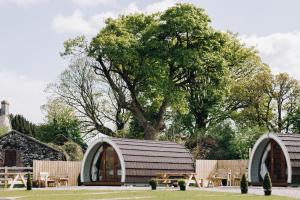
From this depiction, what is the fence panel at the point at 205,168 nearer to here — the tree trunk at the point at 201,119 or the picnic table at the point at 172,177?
the picnic table at the point at 172,177

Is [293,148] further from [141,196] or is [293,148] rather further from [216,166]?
[141,196]

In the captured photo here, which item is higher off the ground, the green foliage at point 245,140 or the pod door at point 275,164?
the green foliage at point 245,140

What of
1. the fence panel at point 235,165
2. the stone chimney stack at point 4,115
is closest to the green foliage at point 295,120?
the fence panel at point 235,165

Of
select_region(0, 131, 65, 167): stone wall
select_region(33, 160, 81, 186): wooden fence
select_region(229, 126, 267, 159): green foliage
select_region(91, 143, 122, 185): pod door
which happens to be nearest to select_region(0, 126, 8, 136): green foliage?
select_region(0, 131, 65, 167): stone wall

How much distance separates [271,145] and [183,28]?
18.0 metres

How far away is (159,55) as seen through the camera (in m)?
49.3

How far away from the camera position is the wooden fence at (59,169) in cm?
3625

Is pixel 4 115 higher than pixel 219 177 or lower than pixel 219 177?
higher

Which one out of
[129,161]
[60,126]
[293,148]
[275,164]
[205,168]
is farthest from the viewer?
[60,126]

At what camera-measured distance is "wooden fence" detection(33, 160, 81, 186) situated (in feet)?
119

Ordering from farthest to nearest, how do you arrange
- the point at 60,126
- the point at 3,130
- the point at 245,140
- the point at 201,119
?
the point at 3,130, the point at 201,119, the point at 60,126, the point at 245,140

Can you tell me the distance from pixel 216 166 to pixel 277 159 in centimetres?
598

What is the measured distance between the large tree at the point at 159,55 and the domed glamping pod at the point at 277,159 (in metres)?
15.9

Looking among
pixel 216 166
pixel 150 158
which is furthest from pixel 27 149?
pixel 216 166
